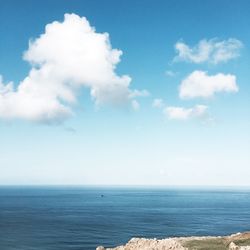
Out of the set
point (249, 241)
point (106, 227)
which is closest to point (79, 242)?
point (106, 227)

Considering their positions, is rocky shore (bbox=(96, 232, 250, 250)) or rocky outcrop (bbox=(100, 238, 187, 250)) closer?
rocky shore (bbox=(96, 232, 250, 250))

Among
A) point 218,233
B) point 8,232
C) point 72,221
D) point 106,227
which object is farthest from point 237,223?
point 8,232

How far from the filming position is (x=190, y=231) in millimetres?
124688

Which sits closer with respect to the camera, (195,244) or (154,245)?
(154,245)

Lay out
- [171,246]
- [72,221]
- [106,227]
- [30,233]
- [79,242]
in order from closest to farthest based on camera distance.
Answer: [171,246] → [79,242] → [30,233] → [106,227] → [72,221]

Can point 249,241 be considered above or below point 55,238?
above

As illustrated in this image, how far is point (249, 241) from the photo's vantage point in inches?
2482

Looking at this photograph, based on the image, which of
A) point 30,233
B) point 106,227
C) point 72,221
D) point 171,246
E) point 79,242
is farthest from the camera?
point 72,221

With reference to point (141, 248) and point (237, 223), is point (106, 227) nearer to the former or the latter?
point (237, 223)

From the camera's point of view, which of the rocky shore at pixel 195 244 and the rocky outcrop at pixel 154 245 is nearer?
the rocky shore at pixel 195 244

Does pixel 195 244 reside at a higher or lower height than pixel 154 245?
lower

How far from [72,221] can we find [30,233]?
113ft

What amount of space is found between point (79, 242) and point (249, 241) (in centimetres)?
5363

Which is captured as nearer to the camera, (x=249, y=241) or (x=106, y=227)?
(x=249, y=241)
